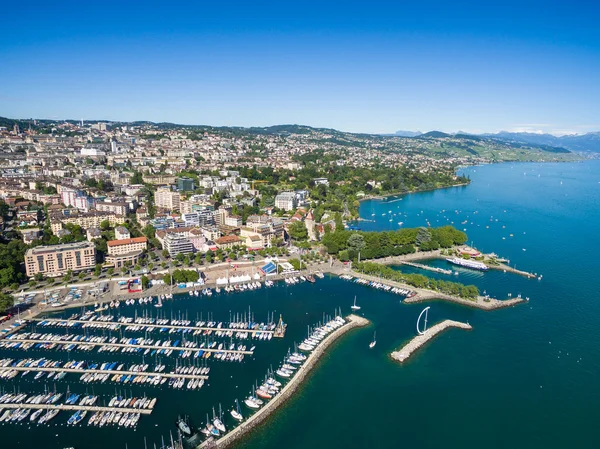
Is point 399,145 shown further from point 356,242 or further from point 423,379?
point 423,379

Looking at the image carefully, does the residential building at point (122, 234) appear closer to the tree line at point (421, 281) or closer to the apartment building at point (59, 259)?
the apartment building at point (59, 259)

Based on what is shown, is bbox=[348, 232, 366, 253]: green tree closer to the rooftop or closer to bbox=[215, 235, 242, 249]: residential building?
bbox=[215, 235, 242, 249]: residential building

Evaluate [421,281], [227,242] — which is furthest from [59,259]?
[421,281]

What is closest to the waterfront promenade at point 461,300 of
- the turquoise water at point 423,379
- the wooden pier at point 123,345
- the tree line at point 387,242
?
the turquoise water at point 423,379

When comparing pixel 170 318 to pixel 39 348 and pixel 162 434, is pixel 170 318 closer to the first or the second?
pixel 39 348

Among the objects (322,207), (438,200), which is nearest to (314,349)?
(322,207)

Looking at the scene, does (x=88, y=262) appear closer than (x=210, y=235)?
Yes
